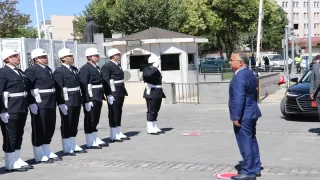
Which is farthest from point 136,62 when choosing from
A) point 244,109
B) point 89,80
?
point 244,109

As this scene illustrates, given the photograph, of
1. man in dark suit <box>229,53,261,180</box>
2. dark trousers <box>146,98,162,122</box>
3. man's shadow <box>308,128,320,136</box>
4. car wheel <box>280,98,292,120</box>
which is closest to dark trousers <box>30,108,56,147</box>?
man in dark suit <box>229,53,261,180</box>

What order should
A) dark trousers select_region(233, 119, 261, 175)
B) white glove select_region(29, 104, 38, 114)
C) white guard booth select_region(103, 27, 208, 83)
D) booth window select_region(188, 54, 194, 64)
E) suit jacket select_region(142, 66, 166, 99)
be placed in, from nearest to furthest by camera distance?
dark trousers select_region(233, 119, 261, 175), white glove select_region(29, 104, 38, 114), suit jacket select_region(142, 66, 166, 99), white guard booth select_region(103, 27, 208, 83), booth window select_region(188, 54, 194, 64)

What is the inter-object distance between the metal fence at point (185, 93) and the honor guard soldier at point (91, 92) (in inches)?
414

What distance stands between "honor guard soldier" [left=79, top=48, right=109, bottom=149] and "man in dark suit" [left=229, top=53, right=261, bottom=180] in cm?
399

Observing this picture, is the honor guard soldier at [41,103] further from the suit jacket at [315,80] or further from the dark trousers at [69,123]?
the suit jacket at [315,80]

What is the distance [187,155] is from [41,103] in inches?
114

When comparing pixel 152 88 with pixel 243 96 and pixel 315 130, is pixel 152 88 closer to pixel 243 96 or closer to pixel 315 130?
pixel 315 130

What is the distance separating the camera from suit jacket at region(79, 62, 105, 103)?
414 inches

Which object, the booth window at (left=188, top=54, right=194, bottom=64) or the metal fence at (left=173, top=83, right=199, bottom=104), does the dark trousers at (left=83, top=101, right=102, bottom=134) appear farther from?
the booth window at (left=188, top=54, right=194, bottom=64)

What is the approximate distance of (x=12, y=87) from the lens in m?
8.49

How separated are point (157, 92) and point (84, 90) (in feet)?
8.45

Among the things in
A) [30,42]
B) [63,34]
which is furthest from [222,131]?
[63,34]

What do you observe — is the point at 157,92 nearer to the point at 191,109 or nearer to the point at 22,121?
the point at 22,121

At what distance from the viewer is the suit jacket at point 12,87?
8391 mm
